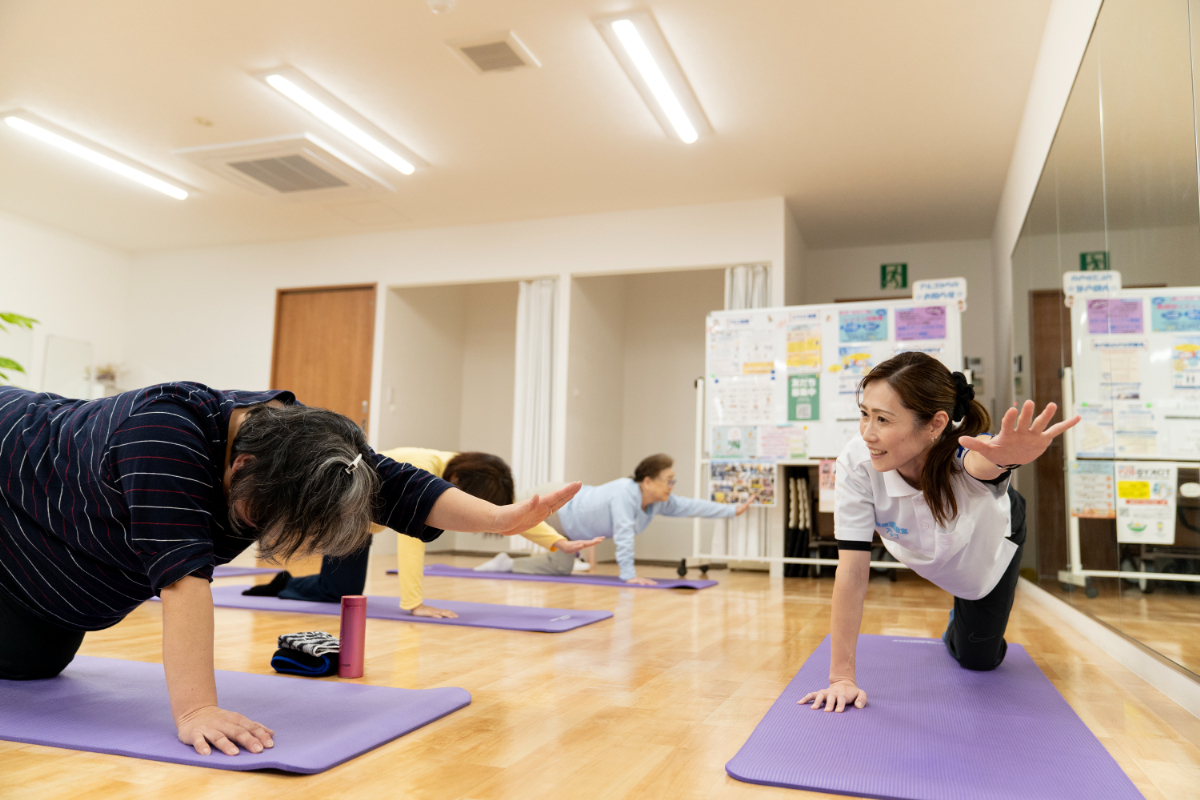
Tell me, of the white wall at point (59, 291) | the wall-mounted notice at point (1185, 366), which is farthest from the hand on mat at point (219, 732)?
the white wall at point (59, 291)

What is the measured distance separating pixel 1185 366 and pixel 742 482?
3.71 metres

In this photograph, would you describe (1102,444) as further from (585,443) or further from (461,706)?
(585,443)

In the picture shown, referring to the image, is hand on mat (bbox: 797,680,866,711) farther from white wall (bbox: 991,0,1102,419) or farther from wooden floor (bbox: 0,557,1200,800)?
white wall (bbox: 991,0,1102,419)

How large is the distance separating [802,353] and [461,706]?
168 inches

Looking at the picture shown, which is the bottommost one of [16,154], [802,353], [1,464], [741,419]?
[1,464]

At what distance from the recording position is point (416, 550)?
10.0ft

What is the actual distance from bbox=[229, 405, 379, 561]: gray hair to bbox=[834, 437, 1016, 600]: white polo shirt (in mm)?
1049

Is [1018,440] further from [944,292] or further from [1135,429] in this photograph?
[944,292]

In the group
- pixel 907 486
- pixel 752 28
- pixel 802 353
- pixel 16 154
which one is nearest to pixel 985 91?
pixel 752 28

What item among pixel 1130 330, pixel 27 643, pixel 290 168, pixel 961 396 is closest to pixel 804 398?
pixel 1130 330

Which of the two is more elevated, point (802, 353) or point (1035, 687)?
point (802, 353)

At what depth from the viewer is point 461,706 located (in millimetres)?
1760

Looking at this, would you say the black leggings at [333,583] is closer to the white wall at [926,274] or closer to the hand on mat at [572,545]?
the hand on mat at [572,545]

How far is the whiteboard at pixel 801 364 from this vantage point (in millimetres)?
5332
